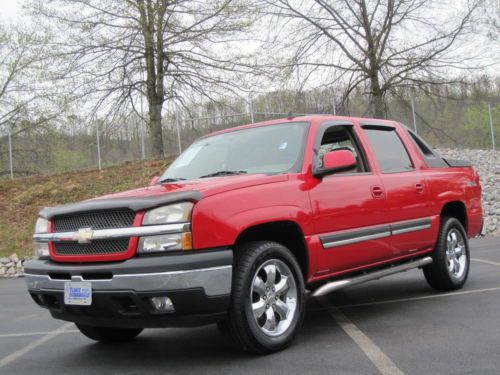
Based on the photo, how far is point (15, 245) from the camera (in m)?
13.3

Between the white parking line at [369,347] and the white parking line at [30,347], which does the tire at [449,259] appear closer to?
the white parking line at [369,347]

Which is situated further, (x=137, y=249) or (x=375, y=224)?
(x=375, y=224)

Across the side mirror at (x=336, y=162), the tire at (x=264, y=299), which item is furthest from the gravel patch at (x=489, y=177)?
the tire at (x=264, y=299)

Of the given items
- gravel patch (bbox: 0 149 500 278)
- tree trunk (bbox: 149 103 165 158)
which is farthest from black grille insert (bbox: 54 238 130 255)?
tree trunk (bbox: 149 103 165 158)

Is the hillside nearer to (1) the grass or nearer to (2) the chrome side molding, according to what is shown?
(1) the grass

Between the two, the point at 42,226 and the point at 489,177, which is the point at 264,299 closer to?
the point at 42,226

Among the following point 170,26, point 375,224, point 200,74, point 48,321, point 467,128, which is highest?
point 170,26

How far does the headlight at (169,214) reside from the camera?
12.3 ft

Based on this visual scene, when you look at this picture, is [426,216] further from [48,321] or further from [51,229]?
[48,321]

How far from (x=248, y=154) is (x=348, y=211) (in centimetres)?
102

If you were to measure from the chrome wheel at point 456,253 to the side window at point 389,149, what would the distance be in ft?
3.45

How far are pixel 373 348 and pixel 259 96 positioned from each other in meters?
17.4

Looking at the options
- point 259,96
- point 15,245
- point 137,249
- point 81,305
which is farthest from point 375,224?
point 259,96

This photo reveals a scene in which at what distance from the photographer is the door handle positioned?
5.19 metres
